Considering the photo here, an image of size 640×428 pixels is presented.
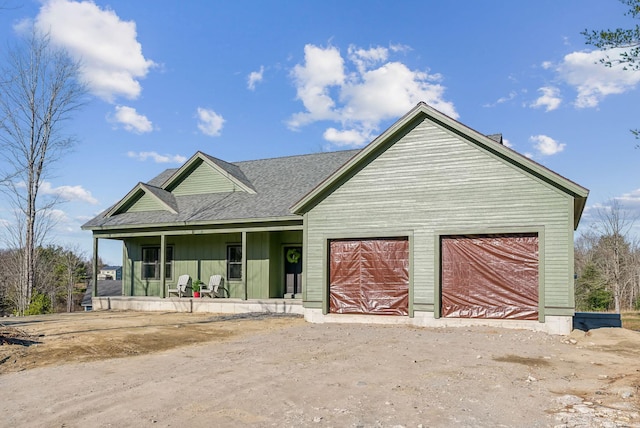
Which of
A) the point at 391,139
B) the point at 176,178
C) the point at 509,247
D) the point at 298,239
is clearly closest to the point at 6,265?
the point at 176,178

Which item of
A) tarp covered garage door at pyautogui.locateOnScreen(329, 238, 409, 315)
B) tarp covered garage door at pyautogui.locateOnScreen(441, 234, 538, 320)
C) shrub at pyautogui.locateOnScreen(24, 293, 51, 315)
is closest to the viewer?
tarp covered garage door at pyautogui.locateOnScreen(441, 234, 538, 320)

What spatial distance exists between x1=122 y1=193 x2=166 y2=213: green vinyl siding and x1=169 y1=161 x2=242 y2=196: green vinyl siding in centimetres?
118

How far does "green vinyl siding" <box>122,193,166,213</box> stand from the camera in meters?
21.6

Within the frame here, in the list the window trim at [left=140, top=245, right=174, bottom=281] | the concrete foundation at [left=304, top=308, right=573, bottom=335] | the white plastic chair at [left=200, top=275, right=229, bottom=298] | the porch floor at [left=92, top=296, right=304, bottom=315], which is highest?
the window trim at [left=140, top=245, right=174, bottom=281]

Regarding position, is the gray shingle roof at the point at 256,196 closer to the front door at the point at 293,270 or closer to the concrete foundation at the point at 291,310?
the front door at the point at 293,270

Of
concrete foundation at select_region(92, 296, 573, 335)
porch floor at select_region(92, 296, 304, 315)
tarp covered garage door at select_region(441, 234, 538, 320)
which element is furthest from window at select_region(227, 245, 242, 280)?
tarp covered garage door at select_region(441, 234, 538, 320)

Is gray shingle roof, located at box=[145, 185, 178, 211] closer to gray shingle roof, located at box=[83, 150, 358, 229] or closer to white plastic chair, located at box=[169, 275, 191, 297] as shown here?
gray shingle roof, located at box=[83, 150, 358, 229]

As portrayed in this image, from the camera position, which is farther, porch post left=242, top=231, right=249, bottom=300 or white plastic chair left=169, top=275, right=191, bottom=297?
white plastic chair left=169, top=275, right=191, bottom=297

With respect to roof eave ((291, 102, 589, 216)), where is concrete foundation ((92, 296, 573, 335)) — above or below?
below

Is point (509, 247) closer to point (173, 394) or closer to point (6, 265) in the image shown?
point (173, 394)

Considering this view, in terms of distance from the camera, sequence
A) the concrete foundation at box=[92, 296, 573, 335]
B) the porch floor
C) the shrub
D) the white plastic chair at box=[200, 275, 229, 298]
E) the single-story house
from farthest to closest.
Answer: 1. the shrub
2. the white plastic chair at box=[200, 275, 229, 298]
3. the porch floor
4. the single-story house
5. the concrete foundation at box=[92, 296, 573, 335]

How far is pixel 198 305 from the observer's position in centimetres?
1967

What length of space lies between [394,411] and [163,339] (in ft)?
25.8

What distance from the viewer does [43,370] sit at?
894 cm
